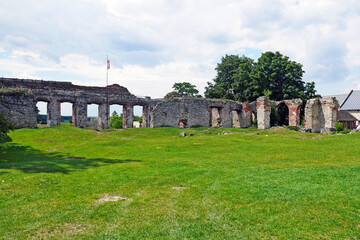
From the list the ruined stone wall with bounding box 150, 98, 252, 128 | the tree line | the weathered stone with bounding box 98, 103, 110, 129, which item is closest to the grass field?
the weathered stone with bounding box 98, 103, 110, 129

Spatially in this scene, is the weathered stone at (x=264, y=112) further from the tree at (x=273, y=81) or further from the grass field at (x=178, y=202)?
the grass field at (x=178, y=202)

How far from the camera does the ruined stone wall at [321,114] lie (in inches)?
1284

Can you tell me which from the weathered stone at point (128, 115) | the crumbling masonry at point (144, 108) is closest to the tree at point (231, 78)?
the crumbling masonry at point (144, 108)

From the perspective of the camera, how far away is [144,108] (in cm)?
3544

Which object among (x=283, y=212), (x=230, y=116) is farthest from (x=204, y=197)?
(x=230, y=116)

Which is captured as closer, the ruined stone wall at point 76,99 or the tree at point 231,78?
the ruined stone wall at point 76,99

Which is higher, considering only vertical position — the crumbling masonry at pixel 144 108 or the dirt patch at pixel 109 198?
the crumbling masonry at pixel 144 108

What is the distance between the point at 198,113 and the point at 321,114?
53.2ft

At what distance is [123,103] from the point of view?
33125 millimetres

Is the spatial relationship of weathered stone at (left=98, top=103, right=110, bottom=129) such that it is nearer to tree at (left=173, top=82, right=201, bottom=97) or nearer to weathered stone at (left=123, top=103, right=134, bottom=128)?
weathered stone at (left=123, top=103, right=134, bottom=128)

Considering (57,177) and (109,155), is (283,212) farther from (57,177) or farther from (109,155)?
(109,155)

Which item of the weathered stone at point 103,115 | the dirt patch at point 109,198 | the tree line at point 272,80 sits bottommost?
the dirt patch at point 109,198

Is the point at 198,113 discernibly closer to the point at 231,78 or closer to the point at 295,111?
the point at 295,111

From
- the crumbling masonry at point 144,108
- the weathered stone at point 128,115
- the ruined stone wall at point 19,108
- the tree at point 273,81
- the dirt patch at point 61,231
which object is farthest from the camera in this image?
the tree at point 273,81
